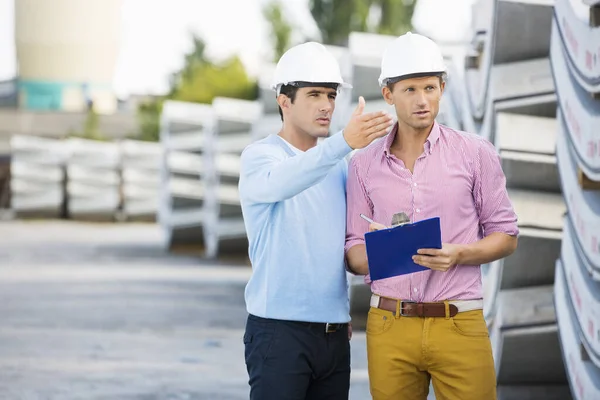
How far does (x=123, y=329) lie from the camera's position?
42.8 feet

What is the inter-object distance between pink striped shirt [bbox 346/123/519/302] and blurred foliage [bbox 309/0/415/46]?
39.8 meters

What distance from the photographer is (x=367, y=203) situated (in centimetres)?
469

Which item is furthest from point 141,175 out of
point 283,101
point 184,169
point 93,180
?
point 283,101

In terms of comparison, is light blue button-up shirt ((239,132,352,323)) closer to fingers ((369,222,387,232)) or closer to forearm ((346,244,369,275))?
forearm ((346,244,369,275))

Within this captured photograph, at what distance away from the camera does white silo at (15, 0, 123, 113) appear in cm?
7731

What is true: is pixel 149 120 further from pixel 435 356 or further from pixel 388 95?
pixel 435 356

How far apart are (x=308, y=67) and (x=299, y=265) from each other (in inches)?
29.0

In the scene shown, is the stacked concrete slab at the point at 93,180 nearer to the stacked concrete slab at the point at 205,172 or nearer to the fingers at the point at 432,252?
the stacked concrete slab at the point at 205,172

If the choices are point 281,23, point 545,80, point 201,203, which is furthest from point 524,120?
point 281,23

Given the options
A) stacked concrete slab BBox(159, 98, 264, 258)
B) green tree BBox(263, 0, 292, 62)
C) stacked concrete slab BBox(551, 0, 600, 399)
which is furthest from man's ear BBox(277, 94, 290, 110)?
green tree BBox(263, 0, 292, 62)

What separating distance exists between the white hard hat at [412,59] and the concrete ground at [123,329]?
431cm

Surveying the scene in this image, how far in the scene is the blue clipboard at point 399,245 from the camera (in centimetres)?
428

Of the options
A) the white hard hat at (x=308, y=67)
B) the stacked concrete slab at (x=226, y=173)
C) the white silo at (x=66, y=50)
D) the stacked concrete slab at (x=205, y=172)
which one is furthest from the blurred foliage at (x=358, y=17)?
the white hard hat at (x=308, y=67)

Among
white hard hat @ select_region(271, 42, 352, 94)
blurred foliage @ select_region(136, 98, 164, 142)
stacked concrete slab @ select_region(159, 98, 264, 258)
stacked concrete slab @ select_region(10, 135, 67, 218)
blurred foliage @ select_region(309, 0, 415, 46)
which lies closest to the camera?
white hard hat @ select_region(271, 42, 352, 94)
